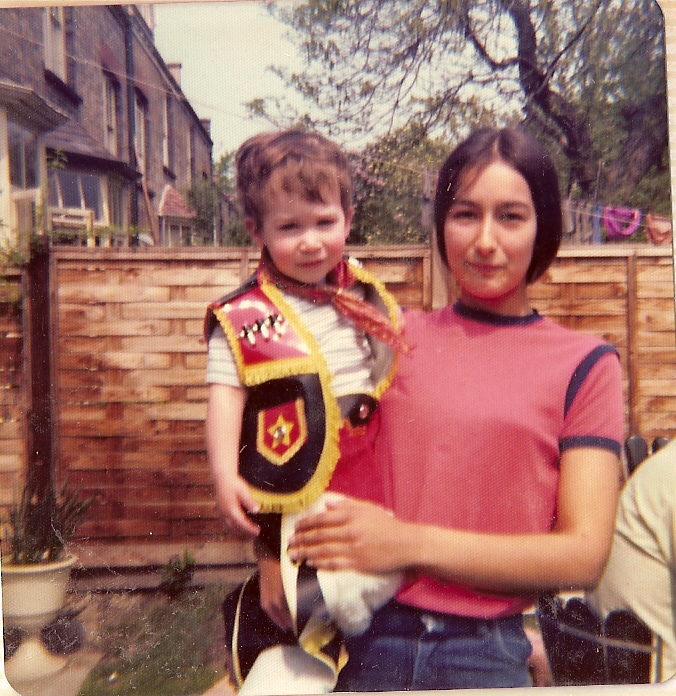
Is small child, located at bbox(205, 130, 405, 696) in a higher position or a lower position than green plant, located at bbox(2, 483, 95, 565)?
higher

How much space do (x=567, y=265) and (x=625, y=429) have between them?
1.22 feet

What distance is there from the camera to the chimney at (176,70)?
145 cm

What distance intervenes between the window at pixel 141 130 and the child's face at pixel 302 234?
1.06ft

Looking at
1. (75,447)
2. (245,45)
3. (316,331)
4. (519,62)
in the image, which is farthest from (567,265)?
(75,447)

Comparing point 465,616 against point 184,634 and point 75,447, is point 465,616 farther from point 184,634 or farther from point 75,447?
point 75,447

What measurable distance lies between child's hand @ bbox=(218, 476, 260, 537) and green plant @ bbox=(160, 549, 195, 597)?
197mm

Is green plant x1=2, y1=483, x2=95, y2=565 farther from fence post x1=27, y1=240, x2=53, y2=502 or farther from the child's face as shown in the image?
the child's face

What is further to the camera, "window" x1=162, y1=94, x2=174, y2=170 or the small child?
"window" x1=162, y1=94, x2=174, y2=170

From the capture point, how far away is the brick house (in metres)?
1.44

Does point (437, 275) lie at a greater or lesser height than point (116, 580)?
greater

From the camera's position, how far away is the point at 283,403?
130 cm

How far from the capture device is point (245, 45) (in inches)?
57.4

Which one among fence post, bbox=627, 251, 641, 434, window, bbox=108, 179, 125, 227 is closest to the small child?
window, bbox=108, 179, 125, 227

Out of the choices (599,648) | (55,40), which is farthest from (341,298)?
(599,648)
